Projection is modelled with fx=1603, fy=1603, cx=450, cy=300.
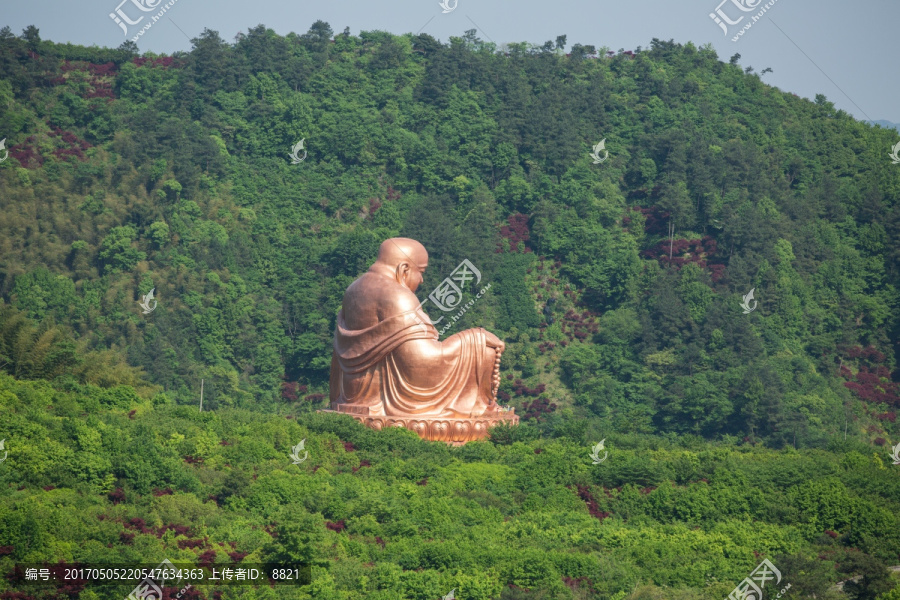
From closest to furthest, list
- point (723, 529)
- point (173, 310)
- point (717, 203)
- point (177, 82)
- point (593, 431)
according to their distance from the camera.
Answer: point (723, 529), point (593, 431), point (173, 310), point (717, 203), point (177, 82)

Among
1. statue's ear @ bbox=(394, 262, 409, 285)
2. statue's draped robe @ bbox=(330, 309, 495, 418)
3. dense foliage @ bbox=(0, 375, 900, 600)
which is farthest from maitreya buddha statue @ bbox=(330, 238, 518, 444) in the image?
dense foliage @ bbox=(0, 375, 900, 600)

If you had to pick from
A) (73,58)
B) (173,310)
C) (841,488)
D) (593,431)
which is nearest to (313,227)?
(173,310)

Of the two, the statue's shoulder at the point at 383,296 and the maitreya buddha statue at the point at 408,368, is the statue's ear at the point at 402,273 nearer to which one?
the maitreya buddha statue at the point at 408,368

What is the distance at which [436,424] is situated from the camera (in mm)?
25859

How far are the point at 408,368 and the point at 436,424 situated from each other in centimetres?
101

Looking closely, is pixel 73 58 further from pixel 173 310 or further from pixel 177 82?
pixel 173 310

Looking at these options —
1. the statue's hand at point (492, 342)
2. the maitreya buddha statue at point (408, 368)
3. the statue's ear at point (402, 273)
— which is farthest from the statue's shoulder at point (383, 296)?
the statue's hand at point (492, 342)

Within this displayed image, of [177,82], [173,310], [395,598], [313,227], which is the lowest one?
[395,598]

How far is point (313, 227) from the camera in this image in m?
44.1

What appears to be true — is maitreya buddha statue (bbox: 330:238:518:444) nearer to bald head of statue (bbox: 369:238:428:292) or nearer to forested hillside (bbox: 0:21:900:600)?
bald head of statue (bbox: 369:238:428:292)

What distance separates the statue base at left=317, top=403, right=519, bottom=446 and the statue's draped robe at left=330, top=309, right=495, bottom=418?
0.09 metres

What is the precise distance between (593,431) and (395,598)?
35.8 feet

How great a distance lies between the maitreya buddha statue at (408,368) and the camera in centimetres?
2583

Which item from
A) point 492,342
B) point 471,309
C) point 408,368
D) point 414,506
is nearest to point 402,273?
point 408,368
